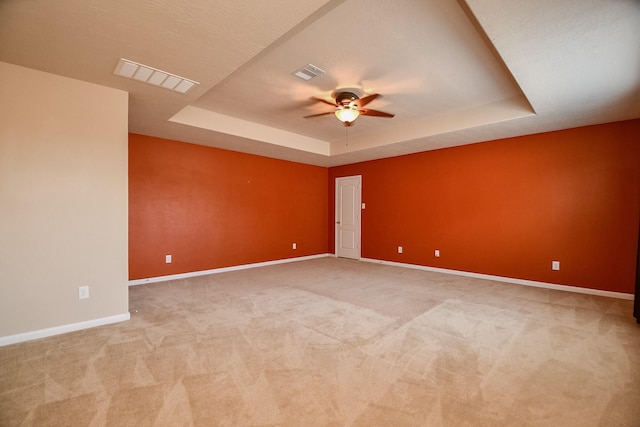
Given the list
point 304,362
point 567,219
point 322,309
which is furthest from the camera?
point 567,219

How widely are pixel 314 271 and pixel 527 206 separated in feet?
12.5

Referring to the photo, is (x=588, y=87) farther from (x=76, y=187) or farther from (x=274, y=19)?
(x=76, y=187)

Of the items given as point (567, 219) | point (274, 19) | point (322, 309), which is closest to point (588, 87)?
point (567, 219)

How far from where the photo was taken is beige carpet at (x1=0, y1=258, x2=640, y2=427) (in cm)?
161

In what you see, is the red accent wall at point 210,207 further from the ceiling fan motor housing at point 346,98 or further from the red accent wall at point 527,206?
the ceiling fan motor housing at point 346,98

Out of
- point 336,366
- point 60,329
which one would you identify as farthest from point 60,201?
point 336,366

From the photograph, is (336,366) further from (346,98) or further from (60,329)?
(346,98)

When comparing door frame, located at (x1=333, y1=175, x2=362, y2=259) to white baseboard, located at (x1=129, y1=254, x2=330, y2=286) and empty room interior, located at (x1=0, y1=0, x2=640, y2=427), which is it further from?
empty room interior, located at (x1=0, y1=0, x2=640, y2=427)

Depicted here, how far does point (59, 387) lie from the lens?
1.83 meters

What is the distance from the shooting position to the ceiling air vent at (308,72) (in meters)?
2.93

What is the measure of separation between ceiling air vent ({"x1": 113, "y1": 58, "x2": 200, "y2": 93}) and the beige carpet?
2.43m

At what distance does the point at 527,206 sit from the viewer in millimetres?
4473

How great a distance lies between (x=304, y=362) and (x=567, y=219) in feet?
14.5

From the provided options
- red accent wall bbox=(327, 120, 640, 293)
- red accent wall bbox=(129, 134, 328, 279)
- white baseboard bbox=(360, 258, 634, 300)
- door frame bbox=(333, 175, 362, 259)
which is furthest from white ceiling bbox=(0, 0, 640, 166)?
door frame bbox=(333, 175, 362, 259)
